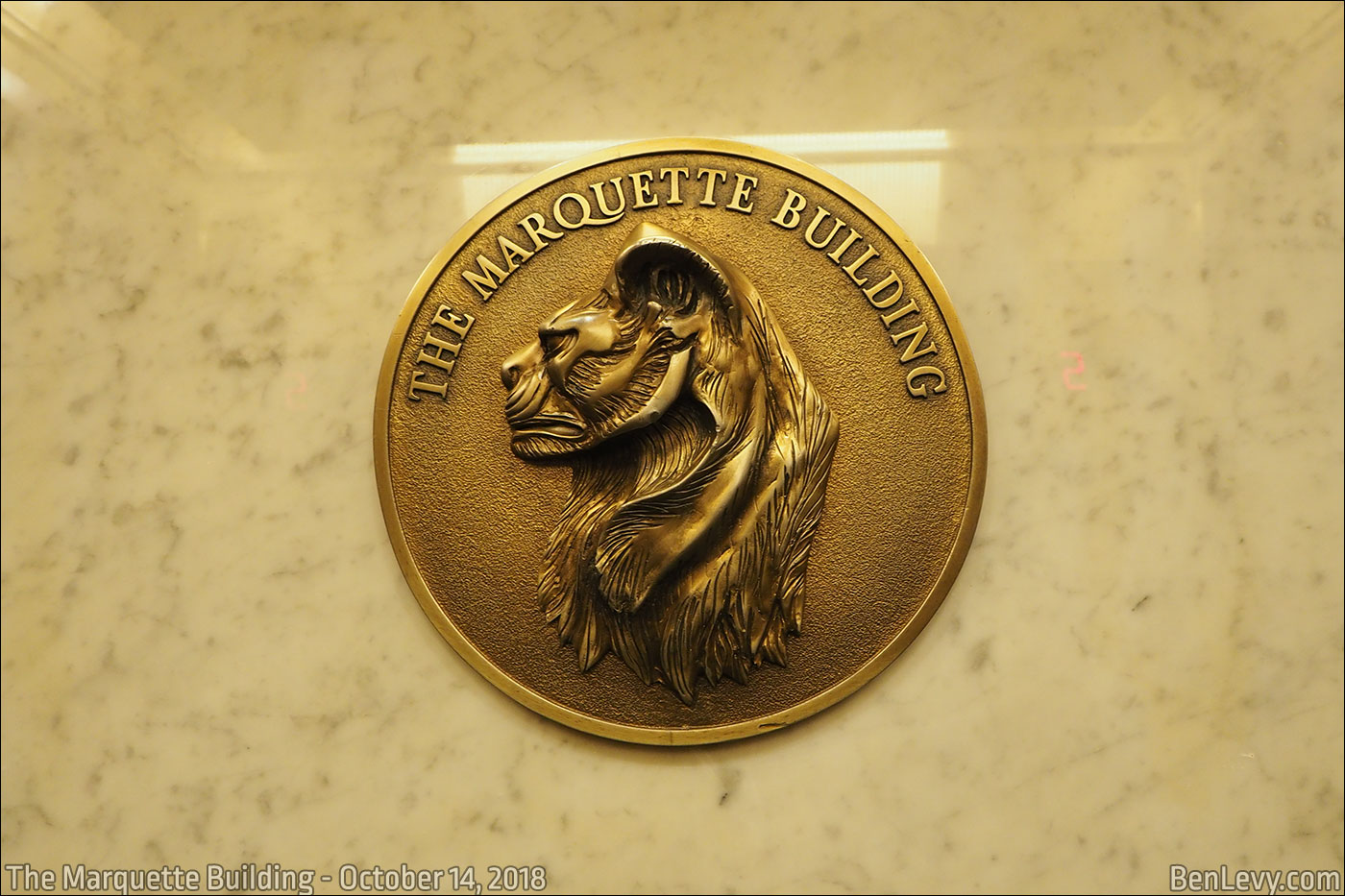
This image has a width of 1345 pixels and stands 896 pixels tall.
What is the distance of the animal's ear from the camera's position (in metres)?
1.52

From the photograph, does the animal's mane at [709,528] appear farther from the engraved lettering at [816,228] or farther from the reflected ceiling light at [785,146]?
the reflected ceiling light at [785,146]

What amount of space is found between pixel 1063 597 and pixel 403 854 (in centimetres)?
121

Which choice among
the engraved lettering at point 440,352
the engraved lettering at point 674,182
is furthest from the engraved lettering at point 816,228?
the engraved lettering at point 440,352

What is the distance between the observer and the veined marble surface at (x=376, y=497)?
5.14ft

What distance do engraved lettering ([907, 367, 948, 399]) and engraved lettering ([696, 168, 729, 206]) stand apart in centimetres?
46

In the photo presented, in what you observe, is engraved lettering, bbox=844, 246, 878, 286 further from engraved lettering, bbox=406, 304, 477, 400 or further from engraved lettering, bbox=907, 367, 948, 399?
engraved lettering, bbox=406, 304, 477, 400

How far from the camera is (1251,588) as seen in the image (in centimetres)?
158

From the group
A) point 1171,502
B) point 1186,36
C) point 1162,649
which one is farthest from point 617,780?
point 1186,36

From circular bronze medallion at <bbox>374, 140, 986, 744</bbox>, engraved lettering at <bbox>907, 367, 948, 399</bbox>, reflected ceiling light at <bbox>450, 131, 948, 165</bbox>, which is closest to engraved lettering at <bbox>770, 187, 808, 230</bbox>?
circular bronze medallion at <bbox>374, 140, 986, 744</bbox>

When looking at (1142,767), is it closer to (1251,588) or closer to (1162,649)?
(1162,649)

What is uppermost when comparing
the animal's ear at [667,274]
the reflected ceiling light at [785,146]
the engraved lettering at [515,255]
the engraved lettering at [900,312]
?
the reflected ceiling light at [785,146]

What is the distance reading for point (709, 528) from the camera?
4.94 ft

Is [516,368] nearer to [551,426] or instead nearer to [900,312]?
[551,426]

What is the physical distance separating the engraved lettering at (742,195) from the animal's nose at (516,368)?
42cm
